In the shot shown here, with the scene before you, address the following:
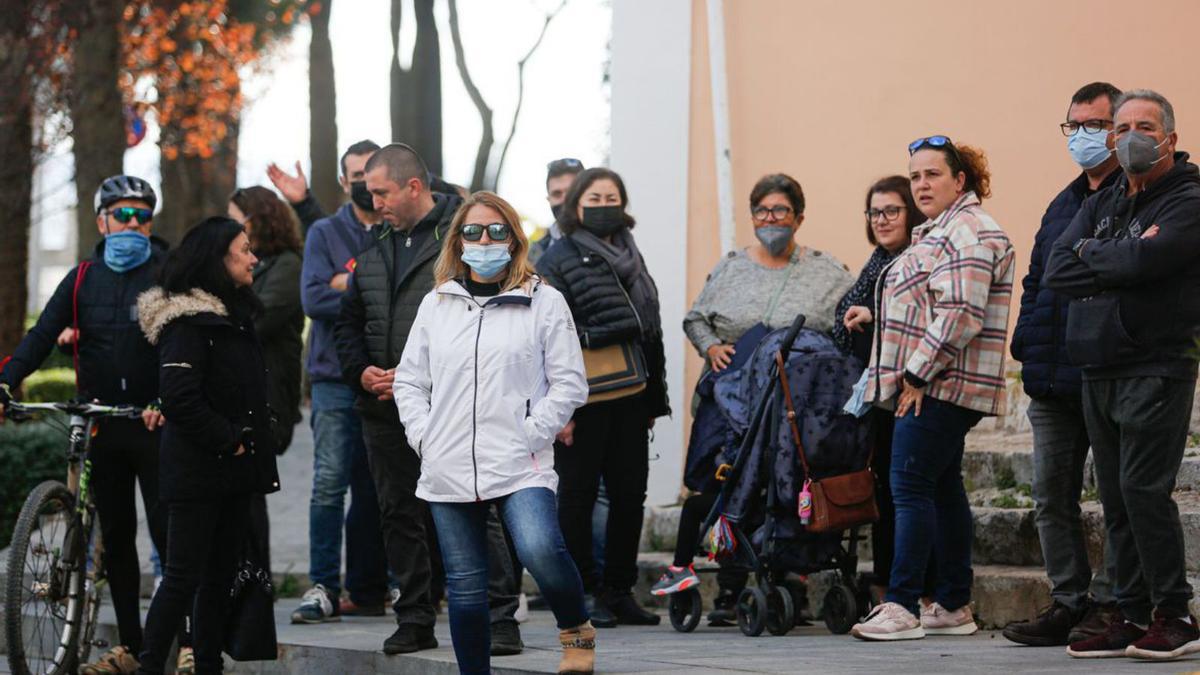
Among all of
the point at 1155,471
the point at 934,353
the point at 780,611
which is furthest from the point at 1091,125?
the point at 780,611

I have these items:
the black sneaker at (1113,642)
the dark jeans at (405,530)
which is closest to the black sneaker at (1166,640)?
the black sneaker at (1113,642)

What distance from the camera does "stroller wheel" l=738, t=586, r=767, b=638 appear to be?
820cm

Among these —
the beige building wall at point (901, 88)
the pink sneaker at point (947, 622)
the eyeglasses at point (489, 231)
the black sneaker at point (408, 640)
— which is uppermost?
the beige building wall at point (901, 88)

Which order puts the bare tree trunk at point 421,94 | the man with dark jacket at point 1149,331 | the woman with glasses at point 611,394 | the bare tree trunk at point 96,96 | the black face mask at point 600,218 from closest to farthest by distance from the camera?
the man with dark jacket at point 1149,331 → the woman with glasses at point 611,394 → the black face mask at point 600,218 → the bare tree trunk at point 96,96 → the bare tree trunk at point 421,94

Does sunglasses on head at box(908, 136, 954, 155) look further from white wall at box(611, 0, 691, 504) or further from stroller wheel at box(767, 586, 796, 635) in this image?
white wall at box(611, 0, 691, 504)

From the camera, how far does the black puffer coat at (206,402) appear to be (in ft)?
24.4

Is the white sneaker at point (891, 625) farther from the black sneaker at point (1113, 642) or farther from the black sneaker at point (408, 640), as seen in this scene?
the black sneaker at point (408, 640)

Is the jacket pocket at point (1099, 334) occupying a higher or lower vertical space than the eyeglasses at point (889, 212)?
lower

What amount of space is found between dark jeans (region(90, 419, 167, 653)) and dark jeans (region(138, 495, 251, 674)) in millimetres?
670

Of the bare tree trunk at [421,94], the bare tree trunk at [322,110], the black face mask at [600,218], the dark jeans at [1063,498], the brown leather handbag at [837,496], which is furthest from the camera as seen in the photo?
the bare tree trunk at [322,110]

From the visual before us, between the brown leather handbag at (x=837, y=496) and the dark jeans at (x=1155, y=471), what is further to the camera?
the brown leather handbag at (x=837, y=496)

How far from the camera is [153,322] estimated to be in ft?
24.8

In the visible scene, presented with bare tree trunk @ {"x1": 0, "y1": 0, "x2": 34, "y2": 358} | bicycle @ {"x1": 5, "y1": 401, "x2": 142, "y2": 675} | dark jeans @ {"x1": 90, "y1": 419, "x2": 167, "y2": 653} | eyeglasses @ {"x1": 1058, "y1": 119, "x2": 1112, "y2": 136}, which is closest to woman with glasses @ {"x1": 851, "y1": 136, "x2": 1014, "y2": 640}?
eyeglasses @ {"x1": 1058, "y1": 119, "x2": 1112, "y2": 136}

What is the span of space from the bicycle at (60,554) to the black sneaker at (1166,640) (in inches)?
171
